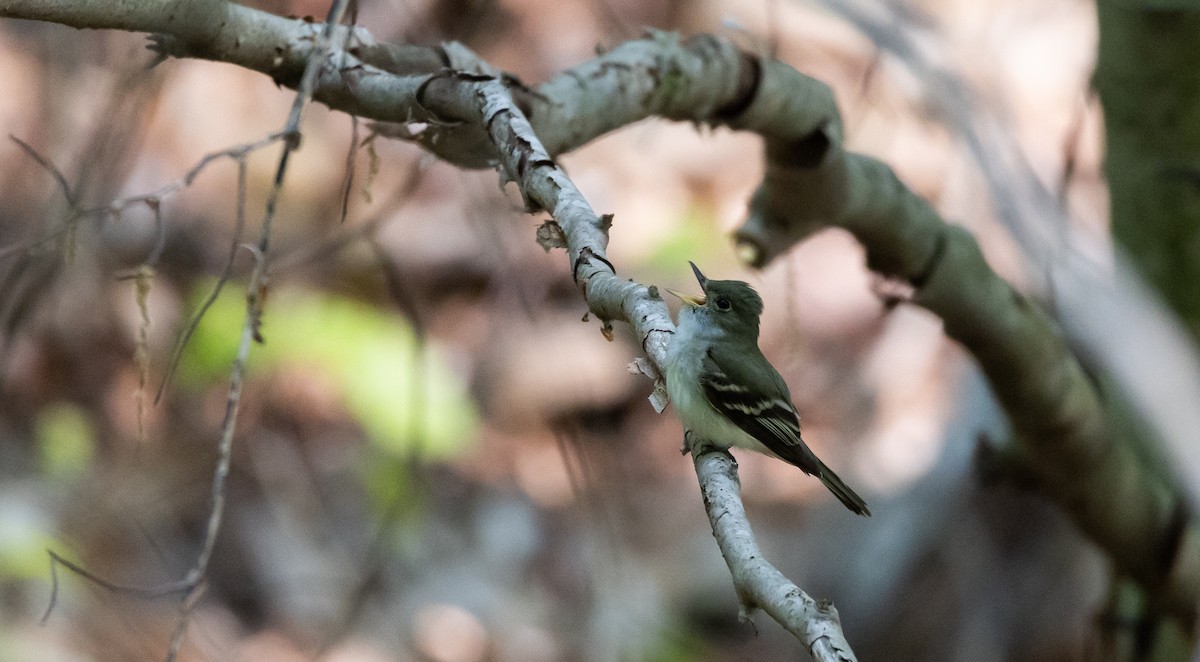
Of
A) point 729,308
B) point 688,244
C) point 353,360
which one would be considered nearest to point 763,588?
point 729,308

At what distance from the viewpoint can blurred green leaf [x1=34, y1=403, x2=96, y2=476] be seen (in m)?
5.97

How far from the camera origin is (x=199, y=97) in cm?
714

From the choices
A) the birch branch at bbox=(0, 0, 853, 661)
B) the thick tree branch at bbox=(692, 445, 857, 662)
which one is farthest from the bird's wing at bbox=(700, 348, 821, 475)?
the thick tree branch at bbox=(692, 445, 857, 662)

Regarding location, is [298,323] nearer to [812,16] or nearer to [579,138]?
[579,138]

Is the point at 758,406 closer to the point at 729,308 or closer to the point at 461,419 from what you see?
the point at 729,308

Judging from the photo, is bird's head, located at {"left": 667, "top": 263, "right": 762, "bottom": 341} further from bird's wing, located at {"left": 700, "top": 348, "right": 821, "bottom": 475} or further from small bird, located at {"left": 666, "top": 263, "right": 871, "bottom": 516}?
bird's wing, located at {"left": 700, "top": 348, "right": 821, "bottom": 475}

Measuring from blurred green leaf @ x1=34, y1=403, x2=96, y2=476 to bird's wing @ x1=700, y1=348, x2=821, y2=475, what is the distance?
4368mm

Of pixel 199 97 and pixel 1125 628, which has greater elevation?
pixel 199 97

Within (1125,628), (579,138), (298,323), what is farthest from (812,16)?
(579,138)

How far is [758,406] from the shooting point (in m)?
2.96

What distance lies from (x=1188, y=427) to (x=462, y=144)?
106 inches

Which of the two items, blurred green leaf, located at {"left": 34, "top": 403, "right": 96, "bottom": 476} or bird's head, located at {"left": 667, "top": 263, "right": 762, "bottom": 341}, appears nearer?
bird's head, located at {"left": 667, "top": 263, "right": 762, "bottom": 341}

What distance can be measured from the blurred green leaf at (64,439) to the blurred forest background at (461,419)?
0.02m

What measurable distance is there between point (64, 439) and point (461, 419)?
7.21 feet
